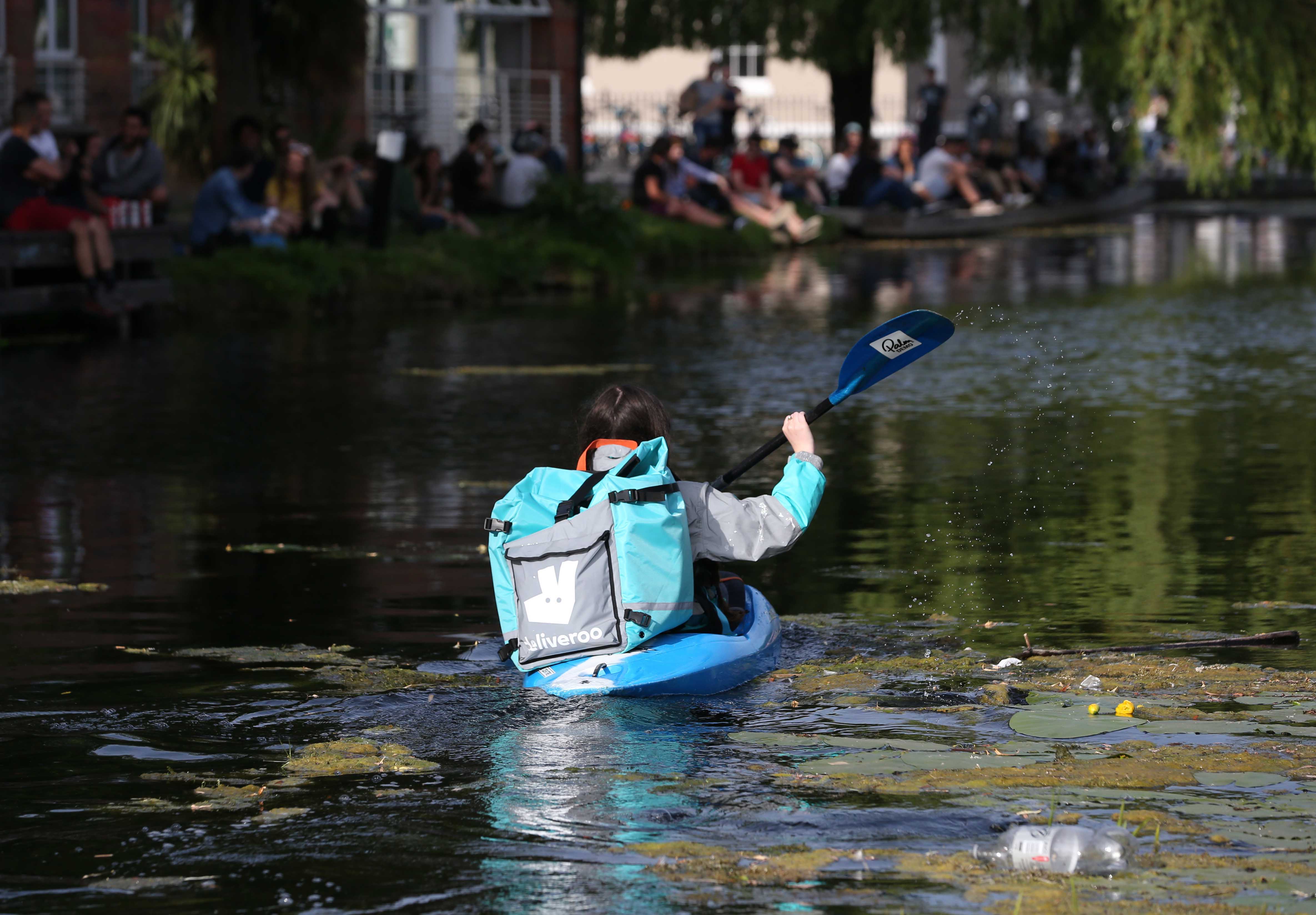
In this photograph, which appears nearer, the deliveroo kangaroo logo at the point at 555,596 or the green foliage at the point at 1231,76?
the deliveroo kangaroo logo at the point at 555,596

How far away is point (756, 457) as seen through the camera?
6.91m

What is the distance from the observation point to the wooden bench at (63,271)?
17219mm

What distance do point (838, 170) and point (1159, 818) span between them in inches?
1266

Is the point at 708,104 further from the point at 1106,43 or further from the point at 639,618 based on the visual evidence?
the point at 639,618

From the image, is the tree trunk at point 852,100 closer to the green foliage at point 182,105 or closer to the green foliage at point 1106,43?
the green foliage at point 1106,43

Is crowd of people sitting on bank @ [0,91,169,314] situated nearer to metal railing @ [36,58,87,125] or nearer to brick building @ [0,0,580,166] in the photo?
metal railing @ [36,58,87,125]

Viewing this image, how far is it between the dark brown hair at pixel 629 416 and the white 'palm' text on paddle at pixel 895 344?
1313 millimetres

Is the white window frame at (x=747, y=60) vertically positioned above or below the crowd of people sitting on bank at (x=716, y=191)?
above

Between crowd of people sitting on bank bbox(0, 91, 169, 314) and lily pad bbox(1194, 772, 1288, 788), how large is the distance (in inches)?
543

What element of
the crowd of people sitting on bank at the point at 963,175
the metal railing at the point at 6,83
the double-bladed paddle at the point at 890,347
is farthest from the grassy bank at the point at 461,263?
the double-bladed paddle at the point at 890,347

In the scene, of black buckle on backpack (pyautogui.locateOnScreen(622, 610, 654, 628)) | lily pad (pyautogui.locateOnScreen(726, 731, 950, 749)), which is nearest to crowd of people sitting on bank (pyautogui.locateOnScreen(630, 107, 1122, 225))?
black buckle on backpack (pyautogui.locateOnScreen(622, 610, 654, 628))

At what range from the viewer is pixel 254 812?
5035 mm

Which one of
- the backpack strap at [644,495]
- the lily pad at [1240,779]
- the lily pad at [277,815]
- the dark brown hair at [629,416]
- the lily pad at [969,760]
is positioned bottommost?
the lily pad at [277,815]

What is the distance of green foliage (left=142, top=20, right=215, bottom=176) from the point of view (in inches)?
1117
